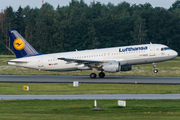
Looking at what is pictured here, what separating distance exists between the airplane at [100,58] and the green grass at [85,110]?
18.9m

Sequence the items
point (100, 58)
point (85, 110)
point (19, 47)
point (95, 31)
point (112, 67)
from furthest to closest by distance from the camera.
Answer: point (95, 31), point (19, 47), point (100, 58), point (112, 67), point (85, 110)

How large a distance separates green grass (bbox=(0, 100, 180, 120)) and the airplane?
18930 mm

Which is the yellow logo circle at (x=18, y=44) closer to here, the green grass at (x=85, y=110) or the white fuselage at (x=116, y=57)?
the white fuselage at (x=116, y=57)

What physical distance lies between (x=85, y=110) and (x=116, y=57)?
24103 millimetres

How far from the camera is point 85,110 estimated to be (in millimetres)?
19891

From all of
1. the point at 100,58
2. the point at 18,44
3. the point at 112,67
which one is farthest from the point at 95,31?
the point at 112,67

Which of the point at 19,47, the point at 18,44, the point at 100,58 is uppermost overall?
the point at 18,44

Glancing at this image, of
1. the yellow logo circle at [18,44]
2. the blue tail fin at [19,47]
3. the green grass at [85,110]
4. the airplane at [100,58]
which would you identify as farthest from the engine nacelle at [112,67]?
the green grass at [85,110]

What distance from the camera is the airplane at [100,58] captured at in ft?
141

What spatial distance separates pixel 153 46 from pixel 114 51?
18.2 feet

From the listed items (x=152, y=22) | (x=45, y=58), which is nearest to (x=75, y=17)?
(x=152, y=22)

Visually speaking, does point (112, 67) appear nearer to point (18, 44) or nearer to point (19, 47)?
point (19, 47)

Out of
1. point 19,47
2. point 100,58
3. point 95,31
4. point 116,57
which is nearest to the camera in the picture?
point 116,57

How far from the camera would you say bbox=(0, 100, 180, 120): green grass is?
17656 mm
